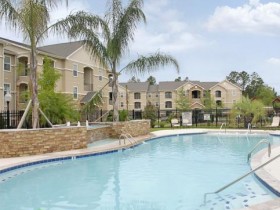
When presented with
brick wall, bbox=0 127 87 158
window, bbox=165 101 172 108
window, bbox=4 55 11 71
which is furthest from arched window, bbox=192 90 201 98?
brick wall, bbox=0 127 87 158

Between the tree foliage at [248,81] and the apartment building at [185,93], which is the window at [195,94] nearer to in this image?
the apartment building at [185,93]

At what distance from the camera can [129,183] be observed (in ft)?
27.2

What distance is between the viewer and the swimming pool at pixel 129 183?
21.5 ft

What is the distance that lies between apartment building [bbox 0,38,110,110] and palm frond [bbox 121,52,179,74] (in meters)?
5.69

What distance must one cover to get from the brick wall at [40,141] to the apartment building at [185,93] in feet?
149

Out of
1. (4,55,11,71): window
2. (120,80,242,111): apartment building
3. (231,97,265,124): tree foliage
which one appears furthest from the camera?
(120,80,242,111): apartment building

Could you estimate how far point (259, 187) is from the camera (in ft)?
24.2

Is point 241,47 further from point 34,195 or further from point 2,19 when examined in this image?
point 34,195

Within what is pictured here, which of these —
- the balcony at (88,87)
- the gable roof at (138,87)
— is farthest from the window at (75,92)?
the gable roof at (138,87)

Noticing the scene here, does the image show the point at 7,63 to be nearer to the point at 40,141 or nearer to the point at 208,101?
the point at 40,141

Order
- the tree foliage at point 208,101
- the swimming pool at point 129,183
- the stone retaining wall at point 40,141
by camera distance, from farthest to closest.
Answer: the tree foliage at point 208,101 < the stone retaining wall at point 40,141 < the swimming pool at point 129,183

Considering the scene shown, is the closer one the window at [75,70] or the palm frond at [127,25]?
the palm frond at [127,25]

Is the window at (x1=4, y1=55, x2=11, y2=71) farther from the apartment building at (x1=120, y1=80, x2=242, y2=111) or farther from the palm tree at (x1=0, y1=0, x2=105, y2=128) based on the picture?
the apartment building at (x1=120, y1=80, x2=242, y2=111)

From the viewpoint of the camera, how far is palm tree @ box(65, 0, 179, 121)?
16328mm
